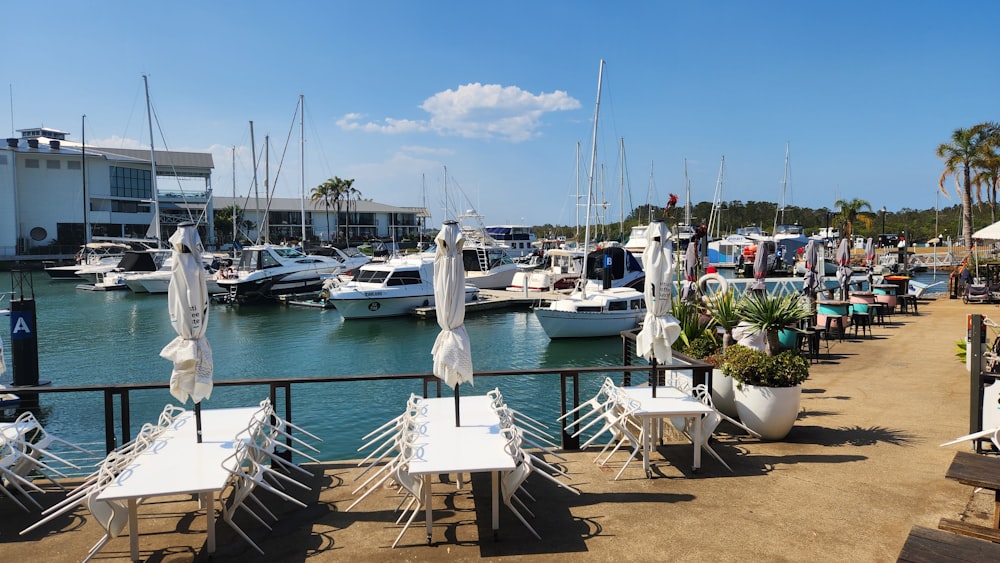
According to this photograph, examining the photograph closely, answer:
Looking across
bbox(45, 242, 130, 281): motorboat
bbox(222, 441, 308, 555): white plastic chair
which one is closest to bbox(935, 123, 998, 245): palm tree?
bbox(222, 441, 308, 555): white plastic chair

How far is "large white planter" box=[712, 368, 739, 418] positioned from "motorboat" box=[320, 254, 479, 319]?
22.7 m

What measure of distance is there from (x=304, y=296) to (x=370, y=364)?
1778 centimetres

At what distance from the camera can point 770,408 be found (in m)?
6.72

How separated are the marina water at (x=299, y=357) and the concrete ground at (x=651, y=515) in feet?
11.2

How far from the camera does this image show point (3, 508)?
5371mm

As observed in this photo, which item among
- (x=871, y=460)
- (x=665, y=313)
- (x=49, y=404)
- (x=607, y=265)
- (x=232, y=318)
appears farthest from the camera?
(x=232, y=318)

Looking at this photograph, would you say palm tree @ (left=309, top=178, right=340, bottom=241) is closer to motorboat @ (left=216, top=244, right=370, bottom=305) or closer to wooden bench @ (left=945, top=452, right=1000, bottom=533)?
motorboat @ (left=216, top=244, right=370, bottom=305)

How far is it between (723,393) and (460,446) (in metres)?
3.87

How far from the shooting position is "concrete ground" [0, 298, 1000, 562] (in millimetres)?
4488

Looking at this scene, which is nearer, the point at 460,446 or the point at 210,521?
the point at 210,521

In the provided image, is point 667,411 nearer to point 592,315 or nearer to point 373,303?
point 592,315

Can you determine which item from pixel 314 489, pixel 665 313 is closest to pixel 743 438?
pixel 665 313

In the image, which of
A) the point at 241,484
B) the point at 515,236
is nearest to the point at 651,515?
the point at 241,484

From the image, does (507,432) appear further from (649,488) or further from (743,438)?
(743,438)
